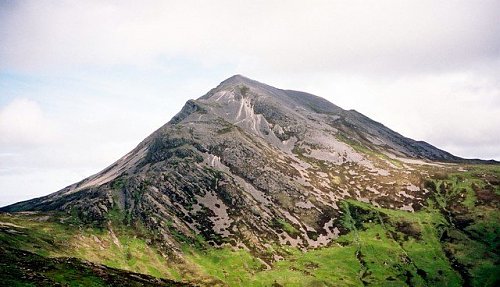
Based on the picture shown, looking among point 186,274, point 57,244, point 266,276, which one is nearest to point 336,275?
point 266,276

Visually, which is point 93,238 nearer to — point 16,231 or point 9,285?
point 16,231

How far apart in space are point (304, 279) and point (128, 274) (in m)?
89.0

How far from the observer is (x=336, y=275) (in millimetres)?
199500

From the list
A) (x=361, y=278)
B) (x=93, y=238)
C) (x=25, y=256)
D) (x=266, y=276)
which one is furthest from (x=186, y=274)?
(x=361, y=278)

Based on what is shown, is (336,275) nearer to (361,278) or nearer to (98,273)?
(361,278)

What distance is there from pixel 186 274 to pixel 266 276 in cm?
4038

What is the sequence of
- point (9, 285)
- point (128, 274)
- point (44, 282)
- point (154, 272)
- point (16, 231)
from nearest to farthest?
point (9, 285), point (44, 282), point (128, 274), point (16, 231), point (154, 272)

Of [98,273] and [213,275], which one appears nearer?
[98,273]

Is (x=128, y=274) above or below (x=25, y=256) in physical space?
below

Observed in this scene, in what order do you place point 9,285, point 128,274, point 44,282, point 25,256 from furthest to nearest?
point 128,274, point 25,256, point 44,282, point 9,285

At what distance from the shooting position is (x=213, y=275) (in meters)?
189

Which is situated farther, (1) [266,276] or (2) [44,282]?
(1) [266,276]

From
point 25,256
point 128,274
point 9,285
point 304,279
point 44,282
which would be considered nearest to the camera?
point 9,285

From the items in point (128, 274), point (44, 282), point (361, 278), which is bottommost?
point (361, 278)
